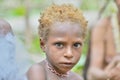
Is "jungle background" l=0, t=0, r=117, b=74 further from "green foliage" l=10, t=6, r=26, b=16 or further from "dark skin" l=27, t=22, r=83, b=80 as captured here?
"dark skin" l=27, t=22, r=83, b=80

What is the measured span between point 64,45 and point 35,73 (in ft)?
0.92

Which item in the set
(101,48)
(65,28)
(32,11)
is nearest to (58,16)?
(65,28)

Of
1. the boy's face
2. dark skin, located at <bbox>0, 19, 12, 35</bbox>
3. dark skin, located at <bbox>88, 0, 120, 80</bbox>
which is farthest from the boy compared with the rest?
dark skin, located at <bbox>88, 0, 120, 80</bbox>

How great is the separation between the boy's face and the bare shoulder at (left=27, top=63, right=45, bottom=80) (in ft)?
0.33

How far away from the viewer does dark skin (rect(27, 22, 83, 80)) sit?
13.9ft

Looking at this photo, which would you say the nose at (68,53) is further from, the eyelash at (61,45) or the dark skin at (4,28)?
the dark skin at (4,28)

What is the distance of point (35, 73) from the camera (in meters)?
4.37

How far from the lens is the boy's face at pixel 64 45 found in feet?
13.9

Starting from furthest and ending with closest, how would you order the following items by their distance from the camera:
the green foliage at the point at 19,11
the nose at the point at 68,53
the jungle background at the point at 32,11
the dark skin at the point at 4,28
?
1. the green foliage at the point at 19,11
2. the jungle background at the point at 32,11
3. the dark skin at the point at 4,28
4. the nose at the point at 68,53

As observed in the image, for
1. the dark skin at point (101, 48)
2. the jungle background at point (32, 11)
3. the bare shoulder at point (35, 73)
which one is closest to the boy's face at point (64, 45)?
the bare shoulder at point (35, 73)

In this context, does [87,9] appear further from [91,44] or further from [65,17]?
[65,17]

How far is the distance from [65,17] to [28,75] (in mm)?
442

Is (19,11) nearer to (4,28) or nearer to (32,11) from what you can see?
(32,11)

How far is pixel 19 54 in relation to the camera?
14.6 feet
